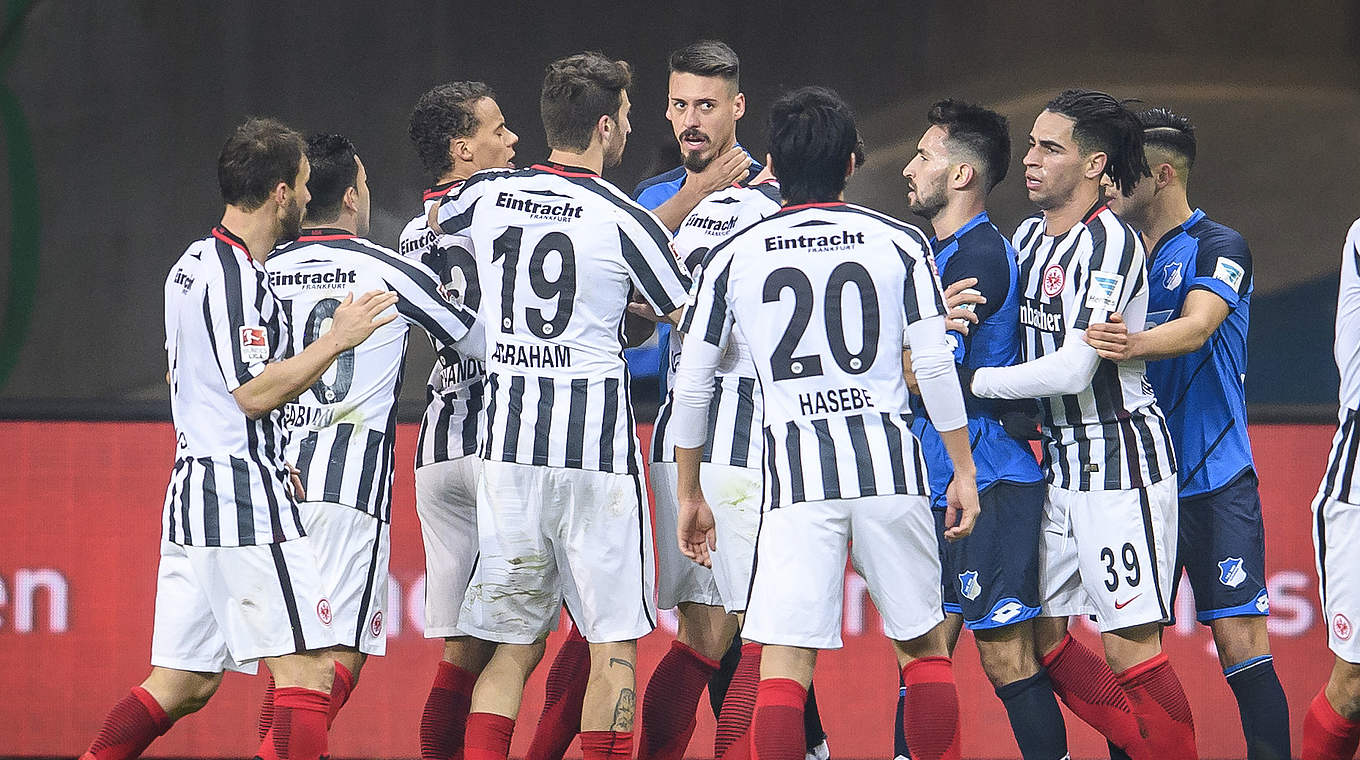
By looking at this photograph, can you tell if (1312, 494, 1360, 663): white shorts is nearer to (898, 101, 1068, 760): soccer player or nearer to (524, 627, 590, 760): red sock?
(898, 101, 1068, 760): soccer player

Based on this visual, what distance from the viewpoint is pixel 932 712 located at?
3881 mm

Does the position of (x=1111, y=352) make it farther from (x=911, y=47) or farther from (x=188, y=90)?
(x=188, y=90)

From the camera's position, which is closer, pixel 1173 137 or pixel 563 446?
pixel 563 446

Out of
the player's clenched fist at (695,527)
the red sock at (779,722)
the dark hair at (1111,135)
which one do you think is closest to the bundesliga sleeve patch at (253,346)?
the player's clenched fist at (695,527)

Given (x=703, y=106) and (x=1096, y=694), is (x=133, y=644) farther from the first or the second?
(x=1096, y=694)

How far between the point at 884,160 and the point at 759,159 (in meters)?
0.46

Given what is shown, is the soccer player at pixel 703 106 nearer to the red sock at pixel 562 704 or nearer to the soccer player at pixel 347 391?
the soccer player at pixel 347 391

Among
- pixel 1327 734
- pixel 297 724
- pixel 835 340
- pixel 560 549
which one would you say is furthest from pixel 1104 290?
pixel 297 724

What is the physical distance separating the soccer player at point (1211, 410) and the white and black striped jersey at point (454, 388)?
6.21ft

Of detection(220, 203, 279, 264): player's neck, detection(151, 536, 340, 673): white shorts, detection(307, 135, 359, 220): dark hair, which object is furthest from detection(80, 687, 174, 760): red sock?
detection(307, 135, 359, 220): dark hair

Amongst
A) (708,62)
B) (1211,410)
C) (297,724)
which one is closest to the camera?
(297,724)

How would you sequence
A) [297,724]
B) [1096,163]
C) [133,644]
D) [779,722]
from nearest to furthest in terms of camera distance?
[779,722], [297,724], [1096,163], [133,644]

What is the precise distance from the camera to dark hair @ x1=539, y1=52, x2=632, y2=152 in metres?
4.42

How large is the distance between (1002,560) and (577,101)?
1.69m
